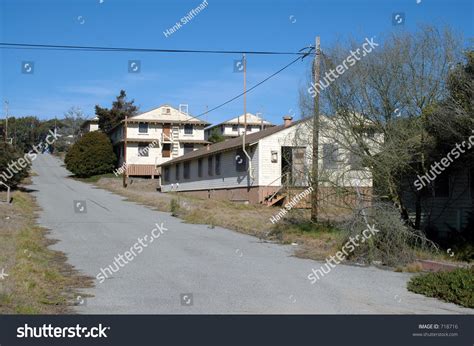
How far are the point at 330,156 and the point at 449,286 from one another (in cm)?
877

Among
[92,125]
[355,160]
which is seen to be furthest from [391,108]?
[92,125]

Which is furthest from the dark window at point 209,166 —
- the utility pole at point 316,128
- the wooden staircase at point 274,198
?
the utility pole at point 316,128

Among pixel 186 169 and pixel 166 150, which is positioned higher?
pixel 166 150

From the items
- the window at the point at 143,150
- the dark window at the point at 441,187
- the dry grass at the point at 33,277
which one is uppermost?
the window at the point at 143,150

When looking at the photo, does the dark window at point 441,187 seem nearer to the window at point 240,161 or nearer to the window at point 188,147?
the window at point 240,161

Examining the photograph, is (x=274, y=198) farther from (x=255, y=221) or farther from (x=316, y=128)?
(x=316, y=128)

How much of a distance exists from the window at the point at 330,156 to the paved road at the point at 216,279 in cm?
329

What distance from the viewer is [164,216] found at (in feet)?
92.2

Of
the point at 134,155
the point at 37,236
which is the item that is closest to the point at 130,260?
the point at 37,236

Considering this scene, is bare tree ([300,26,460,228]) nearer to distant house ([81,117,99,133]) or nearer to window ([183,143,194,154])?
window ([183,143,194,154])

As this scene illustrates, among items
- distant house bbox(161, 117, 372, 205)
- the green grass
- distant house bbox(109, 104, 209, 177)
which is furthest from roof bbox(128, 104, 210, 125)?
distant house bbox(161, 117, 372, 205)

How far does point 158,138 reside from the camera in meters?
59.4

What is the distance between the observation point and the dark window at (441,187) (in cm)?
1780
